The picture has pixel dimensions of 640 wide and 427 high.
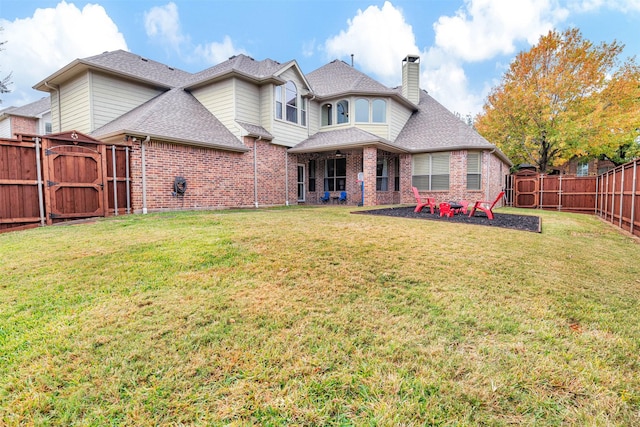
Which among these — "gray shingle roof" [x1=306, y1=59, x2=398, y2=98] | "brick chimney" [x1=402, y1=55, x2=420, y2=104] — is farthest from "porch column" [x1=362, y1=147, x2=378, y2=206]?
"brick chimney" [x1=402, y1=55, x2=420, y2=104]

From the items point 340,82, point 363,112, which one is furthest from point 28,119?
point 363,112

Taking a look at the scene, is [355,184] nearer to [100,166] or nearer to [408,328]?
[100,166]

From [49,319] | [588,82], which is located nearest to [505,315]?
[49,319]

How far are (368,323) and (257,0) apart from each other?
15.9 m

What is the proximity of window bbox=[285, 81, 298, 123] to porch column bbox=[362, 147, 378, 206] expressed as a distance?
4.01m

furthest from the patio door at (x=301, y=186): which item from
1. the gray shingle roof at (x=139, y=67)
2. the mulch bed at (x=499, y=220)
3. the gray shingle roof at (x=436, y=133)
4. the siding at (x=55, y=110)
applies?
the siding at (x=55, y=110)

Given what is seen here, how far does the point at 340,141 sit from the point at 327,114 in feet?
10.5

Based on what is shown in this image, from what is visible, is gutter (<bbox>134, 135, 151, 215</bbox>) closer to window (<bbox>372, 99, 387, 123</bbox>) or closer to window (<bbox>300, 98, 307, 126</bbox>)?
window (<bbox>300, 98, 307, 126</bbox>)

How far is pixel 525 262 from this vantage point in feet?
14.0

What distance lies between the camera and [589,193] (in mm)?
14508

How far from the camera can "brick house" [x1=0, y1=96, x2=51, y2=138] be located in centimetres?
1861

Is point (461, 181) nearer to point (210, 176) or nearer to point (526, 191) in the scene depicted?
point (526, 191)

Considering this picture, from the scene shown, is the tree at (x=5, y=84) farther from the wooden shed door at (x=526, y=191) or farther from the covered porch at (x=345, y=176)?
the wooden shed door at (x=526, y=191)

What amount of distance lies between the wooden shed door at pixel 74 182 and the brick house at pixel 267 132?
109 cm
